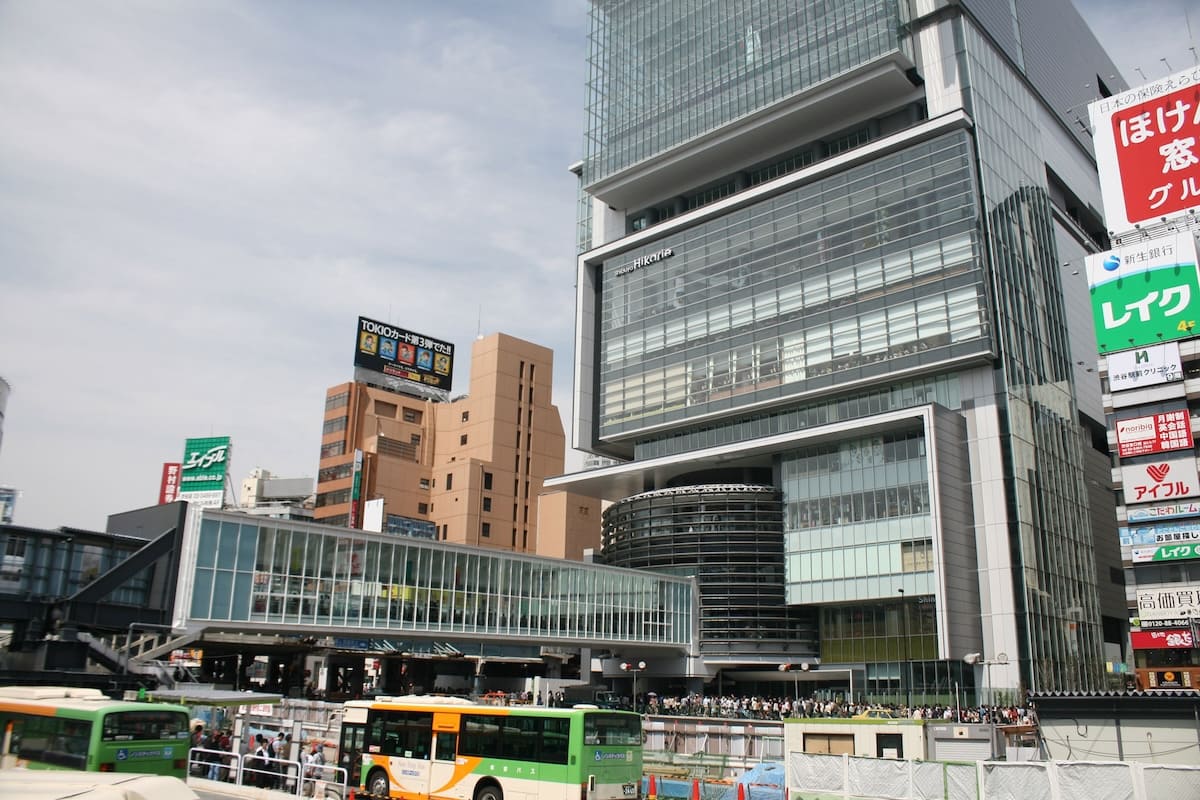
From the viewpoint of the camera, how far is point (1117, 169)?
216ft

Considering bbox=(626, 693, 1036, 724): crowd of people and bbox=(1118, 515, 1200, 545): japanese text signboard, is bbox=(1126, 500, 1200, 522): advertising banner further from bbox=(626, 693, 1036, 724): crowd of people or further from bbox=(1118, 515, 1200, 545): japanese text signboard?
bbox=(626, 693, 1036, 724): crowd of people

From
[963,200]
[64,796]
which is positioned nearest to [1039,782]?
[64,796]

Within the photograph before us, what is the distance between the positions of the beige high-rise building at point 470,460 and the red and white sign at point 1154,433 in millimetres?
62215

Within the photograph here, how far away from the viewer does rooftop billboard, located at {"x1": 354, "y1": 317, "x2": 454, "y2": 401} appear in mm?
122000

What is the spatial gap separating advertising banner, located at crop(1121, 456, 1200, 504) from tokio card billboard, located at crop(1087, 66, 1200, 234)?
16.0 meters

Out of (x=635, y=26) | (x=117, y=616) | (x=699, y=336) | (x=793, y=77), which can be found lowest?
(x=117, y=616)

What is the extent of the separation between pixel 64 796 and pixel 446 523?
108m

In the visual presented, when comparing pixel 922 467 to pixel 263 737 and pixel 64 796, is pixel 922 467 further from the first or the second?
pixel 64 796

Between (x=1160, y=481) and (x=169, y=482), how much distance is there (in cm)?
12352

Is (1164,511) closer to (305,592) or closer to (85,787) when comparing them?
(305,592)

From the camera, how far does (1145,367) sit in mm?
61719

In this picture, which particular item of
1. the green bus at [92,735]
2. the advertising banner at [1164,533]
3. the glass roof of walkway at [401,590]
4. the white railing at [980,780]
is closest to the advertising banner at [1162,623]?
the advertising banner at [1164,533]

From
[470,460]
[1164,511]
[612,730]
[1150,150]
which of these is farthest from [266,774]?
[470,460]

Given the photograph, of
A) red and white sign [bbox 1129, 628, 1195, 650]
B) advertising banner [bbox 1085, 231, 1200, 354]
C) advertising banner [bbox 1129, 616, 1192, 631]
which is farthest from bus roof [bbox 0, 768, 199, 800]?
advertising banner [bbox 1085, 231, 1200, 354]
